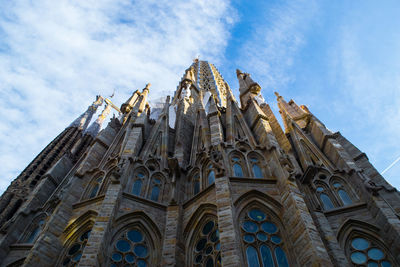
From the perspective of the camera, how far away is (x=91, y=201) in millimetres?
11039

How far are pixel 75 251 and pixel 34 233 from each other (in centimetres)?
432

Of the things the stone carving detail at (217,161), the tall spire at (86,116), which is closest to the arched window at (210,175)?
the stone carving detail at (217,161)

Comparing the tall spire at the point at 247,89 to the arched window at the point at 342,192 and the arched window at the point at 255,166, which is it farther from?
the arched window at the point at 342,192

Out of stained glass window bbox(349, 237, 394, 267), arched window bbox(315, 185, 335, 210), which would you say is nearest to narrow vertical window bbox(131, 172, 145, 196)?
arched window bbox(315, 185, 335, 210)

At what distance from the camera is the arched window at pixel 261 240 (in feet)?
26.1

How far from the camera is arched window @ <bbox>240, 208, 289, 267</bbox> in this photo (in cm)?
796

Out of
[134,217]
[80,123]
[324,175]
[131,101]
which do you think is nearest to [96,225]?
[134,217]

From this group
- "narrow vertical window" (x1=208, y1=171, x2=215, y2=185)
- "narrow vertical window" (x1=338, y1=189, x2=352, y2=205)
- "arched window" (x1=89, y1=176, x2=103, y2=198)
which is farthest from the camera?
"arched window" (x1=89, y1=176, x2=103, y2=198)

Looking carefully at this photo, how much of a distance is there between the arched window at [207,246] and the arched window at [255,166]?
2.56 m

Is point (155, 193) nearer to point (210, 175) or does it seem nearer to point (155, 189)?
point (155, 189)

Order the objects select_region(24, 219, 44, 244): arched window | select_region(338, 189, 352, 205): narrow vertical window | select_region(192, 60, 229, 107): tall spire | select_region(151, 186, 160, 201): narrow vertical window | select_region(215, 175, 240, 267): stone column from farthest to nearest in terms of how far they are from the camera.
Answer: select_region(192, 60, 229, 107): tall spire → select_region(24, 219, 44, 244): arched window → select_region(151, 186, 160, 201): narrow vertical window → select_region(338, 189, 352, 205): narrow vertical window → select_region(215, 175, 240, 267): stone column

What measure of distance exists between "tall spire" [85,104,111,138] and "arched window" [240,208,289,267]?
1131 inches

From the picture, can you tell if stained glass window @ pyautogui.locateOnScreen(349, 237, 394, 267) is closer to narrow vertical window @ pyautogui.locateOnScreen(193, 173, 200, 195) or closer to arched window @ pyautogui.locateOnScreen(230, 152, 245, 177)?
arched window @ pyautogui.locateOnScreen(230, 152, 245, 177)

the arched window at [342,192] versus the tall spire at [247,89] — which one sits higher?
the tall spire at [247,89]
